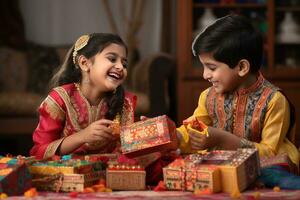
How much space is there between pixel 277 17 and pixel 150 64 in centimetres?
125

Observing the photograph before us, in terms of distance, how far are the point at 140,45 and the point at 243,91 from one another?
3467 millimetres

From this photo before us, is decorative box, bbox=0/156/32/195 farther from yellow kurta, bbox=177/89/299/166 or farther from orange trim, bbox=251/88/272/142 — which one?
orange trim, bbox=251/88/272/142

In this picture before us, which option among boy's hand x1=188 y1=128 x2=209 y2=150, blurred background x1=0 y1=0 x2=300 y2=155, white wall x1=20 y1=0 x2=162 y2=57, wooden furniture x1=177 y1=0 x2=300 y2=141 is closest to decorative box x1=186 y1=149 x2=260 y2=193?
boy's hand x1=188 y1=128 x2=209 y2=150

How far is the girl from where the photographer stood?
2.28 meters

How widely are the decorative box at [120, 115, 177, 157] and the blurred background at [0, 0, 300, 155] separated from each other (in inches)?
109

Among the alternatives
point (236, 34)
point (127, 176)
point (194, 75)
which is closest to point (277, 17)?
point (194, 75)

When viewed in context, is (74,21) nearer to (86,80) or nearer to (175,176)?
(86,80)

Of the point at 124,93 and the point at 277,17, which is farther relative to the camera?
the point at 277,17

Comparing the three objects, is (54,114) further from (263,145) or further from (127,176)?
(263,145)

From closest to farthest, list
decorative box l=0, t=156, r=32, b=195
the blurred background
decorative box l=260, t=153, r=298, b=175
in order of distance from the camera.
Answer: decorative box l=0, t=156, r=32, b=195 → decorative box l=260, t=153, r=298, b=175 → the blurred background

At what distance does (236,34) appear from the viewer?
2.34m

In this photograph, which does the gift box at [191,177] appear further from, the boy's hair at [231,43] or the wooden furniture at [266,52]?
the wooden furniture at [266,52]

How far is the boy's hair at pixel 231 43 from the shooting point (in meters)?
2.30

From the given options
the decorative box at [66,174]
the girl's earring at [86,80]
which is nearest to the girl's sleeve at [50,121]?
the girl's earring at [86,80]
